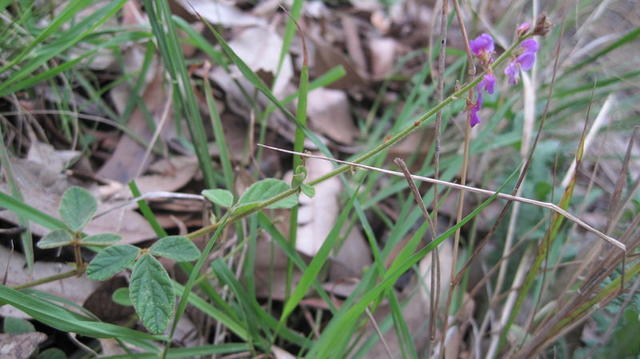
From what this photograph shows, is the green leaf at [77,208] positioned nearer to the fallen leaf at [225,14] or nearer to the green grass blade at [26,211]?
the green grass blade at [26,211]

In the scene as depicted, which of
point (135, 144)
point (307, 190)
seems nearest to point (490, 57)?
point (307, 190)

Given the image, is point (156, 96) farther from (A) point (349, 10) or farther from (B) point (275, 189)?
(A) point (349, 10)

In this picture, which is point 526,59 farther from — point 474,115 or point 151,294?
point 151,294

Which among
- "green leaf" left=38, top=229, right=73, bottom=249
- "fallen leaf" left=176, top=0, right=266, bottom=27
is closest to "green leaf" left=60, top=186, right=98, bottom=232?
"green leaf" left=38, top=229, right=73, bottom=249

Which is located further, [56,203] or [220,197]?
[56,203]

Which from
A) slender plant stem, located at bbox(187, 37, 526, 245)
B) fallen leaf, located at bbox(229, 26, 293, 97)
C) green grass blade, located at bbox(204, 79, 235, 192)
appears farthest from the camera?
fallen leaf, located at bbox(229, 26, 293, 97)

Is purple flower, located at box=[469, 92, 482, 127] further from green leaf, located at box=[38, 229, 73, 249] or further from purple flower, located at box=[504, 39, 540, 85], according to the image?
green leaf, located at box=[38, 229, 73, 249]

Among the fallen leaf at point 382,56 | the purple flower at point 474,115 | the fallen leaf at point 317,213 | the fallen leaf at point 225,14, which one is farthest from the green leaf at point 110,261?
the fallen leaf at point 382,56
